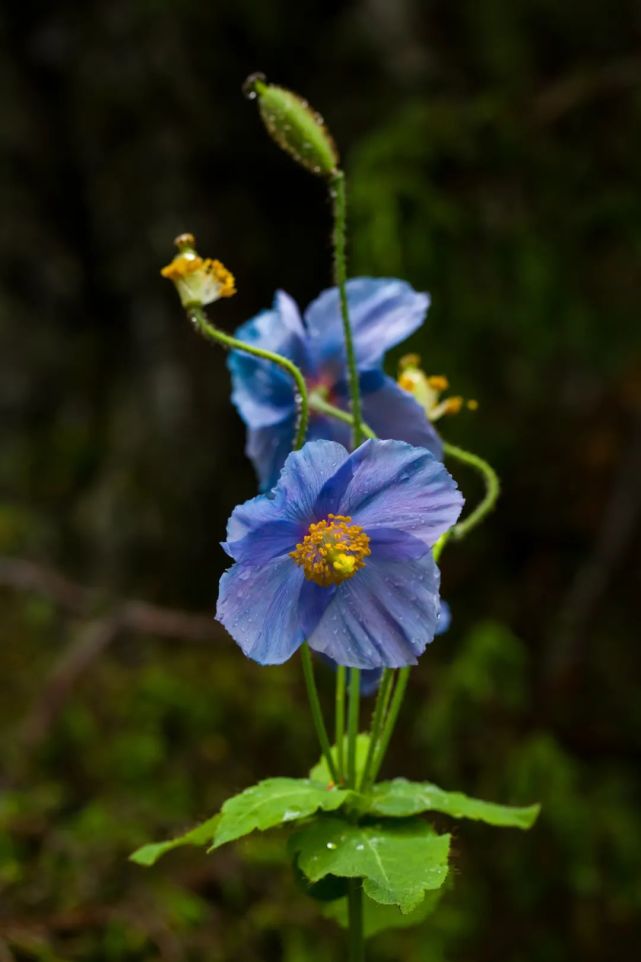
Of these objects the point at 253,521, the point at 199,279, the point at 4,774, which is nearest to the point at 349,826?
the point at 253,521

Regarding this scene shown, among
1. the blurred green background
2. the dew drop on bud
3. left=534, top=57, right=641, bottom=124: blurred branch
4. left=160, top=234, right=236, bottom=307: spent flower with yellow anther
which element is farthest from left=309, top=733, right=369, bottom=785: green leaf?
left=534, top=57, right=641, bottom=124: blurred branch

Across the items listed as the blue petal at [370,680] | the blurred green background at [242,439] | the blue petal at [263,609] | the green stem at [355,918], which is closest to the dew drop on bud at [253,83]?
the blue petal at [263,609]

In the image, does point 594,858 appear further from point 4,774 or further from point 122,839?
point 4,774

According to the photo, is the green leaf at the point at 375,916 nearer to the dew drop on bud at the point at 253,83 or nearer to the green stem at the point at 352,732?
the green stem at the point at 352,732

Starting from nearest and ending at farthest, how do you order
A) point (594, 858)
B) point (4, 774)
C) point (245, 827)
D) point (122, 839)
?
point (245, 827), point (122, 839), point (4, 774), point (594, 858)

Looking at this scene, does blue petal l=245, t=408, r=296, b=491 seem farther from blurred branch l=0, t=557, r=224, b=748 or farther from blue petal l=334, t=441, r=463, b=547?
blurred branch l=0, t=557, r=224, b=748

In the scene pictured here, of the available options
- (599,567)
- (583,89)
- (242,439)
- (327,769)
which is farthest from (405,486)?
(242,439)
